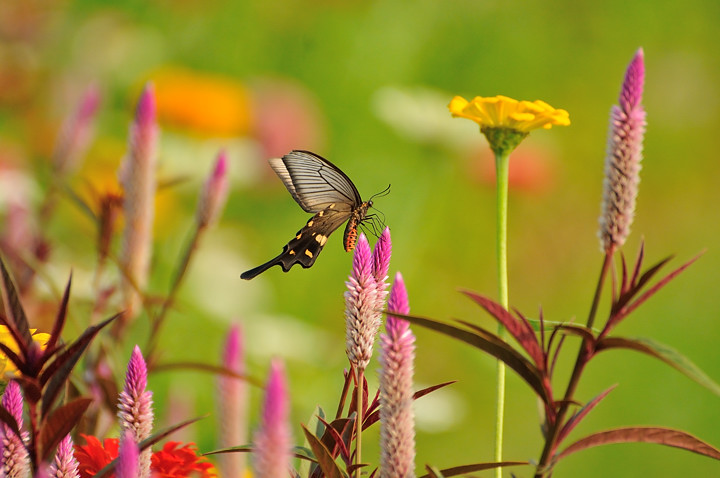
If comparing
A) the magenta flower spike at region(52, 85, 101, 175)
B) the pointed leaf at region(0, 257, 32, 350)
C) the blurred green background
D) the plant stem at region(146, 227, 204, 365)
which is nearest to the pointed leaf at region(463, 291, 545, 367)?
the pointed leaf at region(0, 257, 32, 350)

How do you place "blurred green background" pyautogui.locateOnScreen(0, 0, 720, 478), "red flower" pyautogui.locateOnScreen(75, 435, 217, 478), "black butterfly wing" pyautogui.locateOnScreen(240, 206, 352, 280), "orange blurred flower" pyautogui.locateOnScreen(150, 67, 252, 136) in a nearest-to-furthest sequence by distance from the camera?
"red flower" pyautogui.locateOnScreen(75, 435, 217, 478) → "black butterfly wing" pyautogui.locateOnScreen(240, 206, 352, 280) → "blurred green background" pyautogui.locateOnScreen(0, 0, 720, 478) → "orange blurred flower" pyautogui.locateOnScreen(150, 67, 252, 136)

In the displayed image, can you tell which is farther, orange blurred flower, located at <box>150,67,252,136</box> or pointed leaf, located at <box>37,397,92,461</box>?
orange blurred flower, located at <box>150,67,252,136</box>

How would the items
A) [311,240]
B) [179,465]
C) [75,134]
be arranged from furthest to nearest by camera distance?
[75,134]
[311,240]
[179,465]

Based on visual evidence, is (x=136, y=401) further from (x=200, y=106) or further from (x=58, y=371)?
(x=200, y=106)

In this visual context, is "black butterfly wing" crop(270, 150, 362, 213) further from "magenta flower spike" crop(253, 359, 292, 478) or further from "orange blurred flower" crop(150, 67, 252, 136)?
"orange blurred flower" crop(150, 67, 252, 136)

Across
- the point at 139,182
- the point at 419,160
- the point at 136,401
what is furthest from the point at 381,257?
the point at 419,160

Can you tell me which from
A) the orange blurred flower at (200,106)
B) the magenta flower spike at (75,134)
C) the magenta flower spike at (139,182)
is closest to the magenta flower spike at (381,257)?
the magenta flower spike at (139,182)

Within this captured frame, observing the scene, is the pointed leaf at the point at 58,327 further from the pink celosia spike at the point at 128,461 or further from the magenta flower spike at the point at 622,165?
the magenta flower spike at the point at 622,165
